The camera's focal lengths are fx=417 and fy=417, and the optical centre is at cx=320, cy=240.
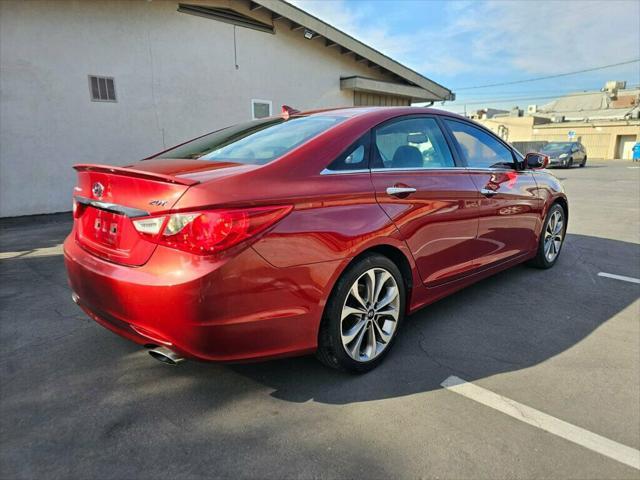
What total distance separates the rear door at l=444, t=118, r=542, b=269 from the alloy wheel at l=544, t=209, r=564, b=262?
421mm

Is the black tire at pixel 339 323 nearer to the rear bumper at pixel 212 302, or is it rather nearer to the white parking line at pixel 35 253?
the rear bumper at pixel 212 302

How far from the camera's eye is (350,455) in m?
1.88

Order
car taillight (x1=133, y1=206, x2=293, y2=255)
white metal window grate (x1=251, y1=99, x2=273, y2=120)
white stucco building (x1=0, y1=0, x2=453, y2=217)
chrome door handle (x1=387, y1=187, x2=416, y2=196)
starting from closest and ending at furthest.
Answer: car taillight (x1=133, y1=206, x2=293, y2=255) < chrome door handle (x1=387, y1=187, x2=416, y2=196) < white stucco building (x1=0, y1=0, x2=453, y2=217) < white metal window grate (x1=251, y1=99, x2=273, y2=120)

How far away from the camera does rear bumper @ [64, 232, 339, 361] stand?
5.97 feet

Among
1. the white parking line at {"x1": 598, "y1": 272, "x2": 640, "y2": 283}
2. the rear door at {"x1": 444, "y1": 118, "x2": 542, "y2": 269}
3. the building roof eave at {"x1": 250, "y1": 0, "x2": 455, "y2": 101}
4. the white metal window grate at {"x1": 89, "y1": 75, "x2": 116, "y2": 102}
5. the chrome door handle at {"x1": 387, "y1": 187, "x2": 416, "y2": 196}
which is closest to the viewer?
the chrome door handle at {"x1": 387, "y1": 187, "x2": 416, "y2": 196}

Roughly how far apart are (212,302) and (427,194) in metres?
1.63

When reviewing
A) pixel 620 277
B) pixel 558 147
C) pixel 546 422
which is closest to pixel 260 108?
pixel 620 277

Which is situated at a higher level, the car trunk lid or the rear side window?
the rear side window

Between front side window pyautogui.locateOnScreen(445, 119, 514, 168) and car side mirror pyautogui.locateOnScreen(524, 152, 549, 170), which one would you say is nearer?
front side window pyautogui.locateOnScreen(445, 119, 514, 168)

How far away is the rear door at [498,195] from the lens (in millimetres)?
3338

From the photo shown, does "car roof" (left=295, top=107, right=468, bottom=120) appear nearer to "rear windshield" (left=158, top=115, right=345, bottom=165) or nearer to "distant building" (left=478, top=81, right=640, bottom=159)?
"rear windshield" (left=158, top=115, right=345, bottom=165)

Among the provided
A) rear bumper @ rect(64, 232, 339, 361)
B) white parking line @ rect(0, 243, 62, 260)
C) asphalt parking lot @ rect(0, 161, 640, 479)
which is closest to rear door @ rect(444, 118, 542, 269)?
asphalt parking lot @ rect(0, 161, 640, 479)

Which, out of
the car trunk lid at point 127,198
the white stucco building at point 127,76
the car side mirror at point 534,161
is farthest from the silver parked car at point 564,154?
the car trunk lid at point 127,198

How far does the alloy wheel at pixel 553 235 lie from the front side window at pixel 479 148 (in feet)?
3.60
